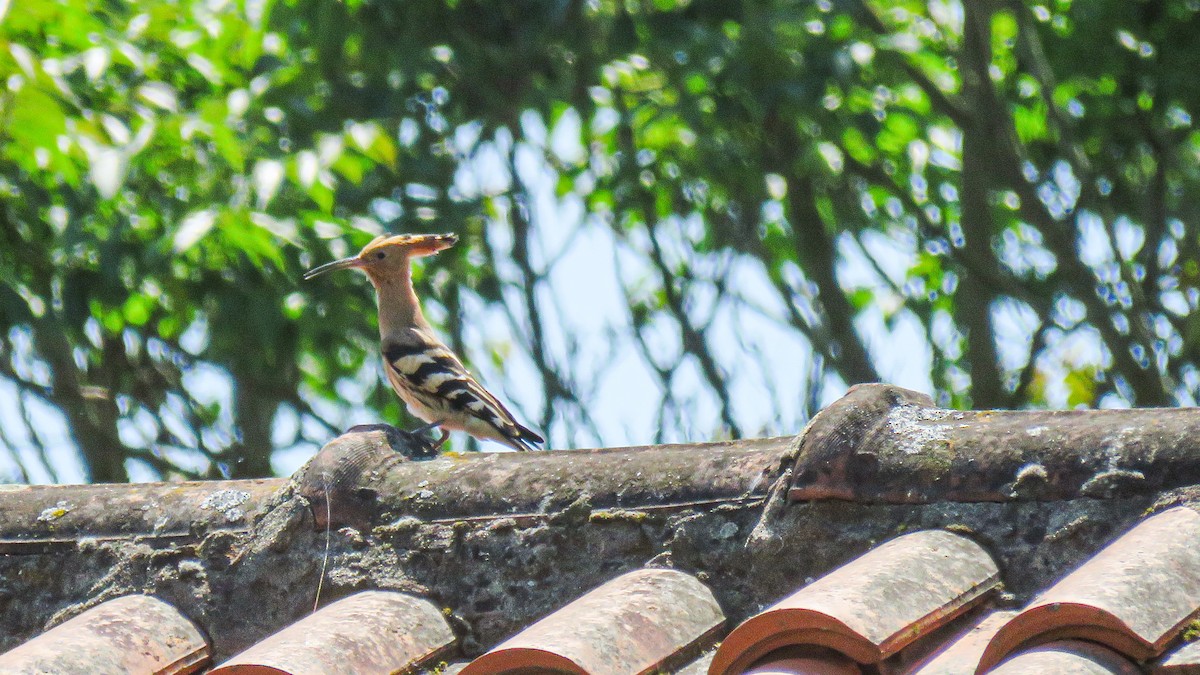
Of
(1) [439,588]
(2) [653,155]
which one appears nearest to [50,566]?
(1) [439,588]

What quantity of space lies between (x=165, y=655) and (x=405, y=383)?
288 cm

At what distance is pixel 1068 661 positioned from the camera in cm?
208

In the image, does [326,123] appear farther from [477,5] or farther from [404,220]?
[477,5]

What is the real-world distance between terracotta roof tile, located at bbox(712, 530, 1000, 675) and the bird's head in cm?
367

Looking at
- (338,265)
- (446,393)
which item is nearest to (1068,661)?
(446,393)

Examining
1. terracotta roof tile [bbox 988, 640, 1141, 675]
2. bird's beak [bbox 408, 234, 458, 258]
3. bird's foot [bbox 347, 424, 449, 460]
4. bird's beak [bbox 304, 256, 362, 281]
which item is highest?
bird's beak [bbox 408, 234, 458, 258]

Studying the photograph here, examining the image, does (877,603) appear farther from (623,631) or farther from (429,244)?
(429,244)

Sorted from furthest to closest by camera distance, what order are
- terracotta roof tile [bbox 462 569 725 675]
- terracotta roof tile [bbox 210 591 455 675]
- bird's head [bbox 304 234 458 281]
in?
bird's head [bbox 304 234 458 281] → terracotta roof tile [bbox 210 591 455 675] → terracotta roof tile [bbox 462 569 725 675]

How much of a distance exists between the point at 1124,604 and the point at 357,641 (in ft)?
4.31

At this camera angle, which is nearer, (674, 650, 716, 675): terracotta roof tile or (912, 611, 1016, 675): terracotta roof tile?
(912, 611, 1016, 675): terracotta roof tile

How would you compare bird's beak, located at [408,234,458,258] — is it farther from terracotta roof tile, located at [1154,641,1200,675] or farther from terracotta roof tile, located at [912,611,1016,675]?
terracotta roof tile, located at [1154,641,1200,675]

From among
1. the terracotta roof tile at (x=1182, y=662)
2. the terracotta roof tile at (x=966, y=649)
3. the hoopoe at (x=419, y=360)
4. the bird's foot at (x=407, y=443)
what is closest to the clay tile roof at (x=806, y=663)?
the terracotta roof tile at (x=966, y=649)

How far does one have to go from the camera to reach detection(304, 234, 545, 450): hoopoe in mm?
5738

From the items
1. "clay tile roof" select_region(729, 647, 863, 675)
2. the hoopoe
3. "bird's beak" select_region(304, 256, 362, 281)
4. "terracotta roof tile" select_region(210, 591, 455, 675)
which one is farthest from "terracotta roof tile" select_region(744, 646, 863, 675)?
"bird's beak" select_region(304, 256, 362, 281)
